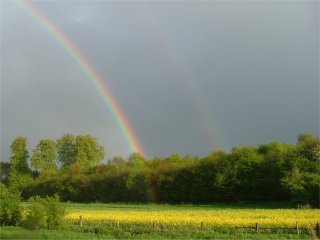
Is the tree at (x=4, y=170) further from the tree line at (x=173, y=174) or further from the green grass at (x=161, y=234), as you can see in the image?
the green grass at (x=161, y=234)

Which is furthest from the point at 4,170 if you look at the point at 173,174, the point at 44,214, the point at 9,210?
the point at 44,214

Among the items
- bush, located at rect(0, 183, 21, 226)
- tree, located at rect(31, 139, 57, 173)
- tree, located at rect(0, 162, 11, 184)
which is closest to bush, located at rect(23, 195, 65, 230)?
bush, located at rect(0, 183, 21, 226)

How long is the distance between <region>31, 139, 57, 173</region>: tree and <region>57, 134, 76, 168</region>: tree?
1.83m

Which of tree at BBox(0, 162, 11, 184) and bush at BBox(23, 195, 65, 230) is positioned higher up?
tree at BBox(0, 162, 11, 184)

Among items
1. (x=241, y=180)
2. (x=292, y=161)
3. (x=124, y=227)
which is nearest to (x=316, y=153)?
(x=292, y=161)

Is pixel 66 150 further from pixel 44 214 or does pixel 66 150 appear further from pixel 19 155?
pixel 44 214

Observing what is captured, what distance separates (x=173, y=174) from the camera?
88.4 metres

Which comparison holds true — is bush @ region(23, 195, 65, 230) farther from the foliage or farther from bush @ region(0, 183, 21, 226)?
the foliage

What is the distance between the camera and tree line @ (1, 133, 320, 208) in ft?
221

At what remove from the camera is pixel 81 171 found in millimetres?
107062

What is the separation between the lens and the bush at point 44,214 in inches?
1075

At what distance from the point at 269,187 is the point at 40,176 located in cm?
5999

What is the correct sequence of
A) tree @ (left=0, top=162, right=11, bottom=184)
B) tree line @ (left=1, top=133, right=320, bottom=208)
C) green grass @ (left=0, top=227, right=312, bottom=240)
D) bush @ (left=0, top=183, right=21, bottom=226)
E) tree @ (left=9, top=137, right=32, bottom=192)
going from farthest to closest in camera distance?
1. tree @ (left=0, top=162, right=11, bottom=184)
2. tree @ (left=9, top=137, right=32, bottom=192)
3. tree line @ (left=1, top=133, right=320, bottom=208)
4. bush @ (left=0, top=183, right=21, bottom=226)
5. green grass @ (left=0, top=227, right=312, bottom=240)

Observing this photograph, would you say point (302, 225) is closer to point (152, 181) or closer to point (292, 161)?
point (292, 161)
